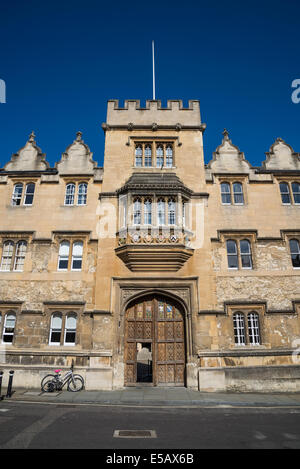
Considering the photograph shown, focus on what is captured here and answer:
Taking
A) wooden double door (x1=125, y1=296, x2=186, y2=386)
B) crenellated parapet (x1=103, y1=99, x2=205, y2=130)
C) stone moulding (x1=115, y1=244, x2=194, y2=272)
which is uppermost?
crenellated parapet (x1=103, y1=99, x2=205, y2=130)

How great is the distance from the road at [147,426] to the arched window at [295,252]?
7391mm

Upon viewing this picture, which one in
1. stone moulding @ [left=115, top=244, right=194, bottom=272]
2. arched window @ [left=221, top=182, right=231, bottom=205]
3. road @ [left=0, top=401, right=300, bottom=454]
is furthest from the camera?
arched window @ [left=221, top=182, right=231, bottom=205]

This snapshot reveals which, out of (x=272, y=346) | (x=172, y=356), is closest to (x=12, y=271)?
(x=172, y=356)

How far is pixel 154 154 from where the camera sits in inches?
676

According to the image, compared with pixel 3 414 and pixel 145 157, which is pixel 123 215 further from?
pixel 3 414

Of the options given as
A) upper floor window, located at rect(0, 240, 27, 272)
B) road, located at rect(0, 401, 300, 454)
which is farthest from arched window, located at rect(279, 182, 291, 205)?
upper floor window, located at rect(0, 240, 27, 272)

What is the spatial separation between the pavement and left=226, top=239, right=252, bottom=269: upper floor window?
6.29 metres

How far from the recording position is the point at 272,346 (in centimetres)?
1403

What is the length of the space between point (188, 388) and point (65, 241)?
1002 cm

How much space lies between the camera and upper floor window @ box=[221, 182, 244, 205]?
16.5 m

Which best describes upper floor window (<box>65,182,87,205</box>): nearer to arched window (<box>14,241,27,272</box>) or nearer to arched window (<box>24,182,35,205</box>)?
arched window (<box>24,182,35,205</box>)

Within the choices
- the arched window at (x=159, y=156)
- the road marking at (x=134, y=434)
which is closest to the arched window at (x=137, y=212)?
the arched window at (x=159, y=156)

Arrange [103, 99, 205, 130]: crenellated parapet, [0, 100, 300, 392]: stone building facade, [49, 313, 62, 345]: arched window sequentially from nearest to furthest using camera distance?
1. [0, 100, 300, 392]: stone building facade
2. [49, 313, 62, 345]: arched window
3. [103, 99, 205, 130]: crenellated parapet

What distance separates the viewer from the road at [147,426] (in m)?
6.92
